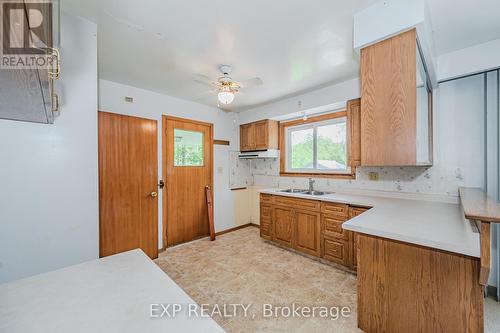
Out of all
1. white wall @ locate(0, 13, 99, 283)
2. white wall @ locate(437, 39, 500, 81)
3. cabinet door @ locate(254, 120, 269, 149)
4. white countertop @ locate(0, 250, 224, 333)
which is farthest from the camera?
cabinet door @ locate(254, 120, 269, 149)

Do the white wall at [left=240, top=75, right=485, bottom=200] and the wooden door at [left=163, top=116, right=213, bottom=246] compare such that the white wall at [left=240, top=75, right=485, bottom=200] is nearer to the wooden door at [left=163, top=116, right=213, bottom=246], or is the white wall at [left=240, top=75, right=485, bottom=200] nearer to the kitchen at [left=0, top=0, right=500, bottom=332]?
the kitchen at [left=0, top=0, right=500, bottom=332]

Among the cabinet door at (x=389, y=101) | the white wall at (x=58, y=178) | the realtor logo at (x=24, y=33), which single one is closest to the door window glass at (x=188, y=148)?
the white wall at (x=58, y=178)

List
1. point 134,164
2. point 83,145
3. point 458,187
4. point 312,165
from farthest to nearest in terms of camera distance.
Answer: point 312,165
point 134,164
point 458,187
point 83,145

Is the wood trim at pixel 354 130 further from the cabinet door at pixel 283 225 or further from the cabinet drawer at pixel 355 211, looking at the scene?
the cabinet door at pixel 283 225

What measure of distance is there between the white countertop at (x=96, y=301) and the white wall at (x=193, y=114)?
2457 millimetres

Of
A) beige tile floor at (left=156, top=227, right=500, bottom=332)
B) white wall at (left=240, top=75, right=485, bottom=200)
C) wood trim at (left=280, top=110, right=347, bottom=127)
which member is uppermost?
wood trim at (left=280, top=110, right=347, bottom=127)

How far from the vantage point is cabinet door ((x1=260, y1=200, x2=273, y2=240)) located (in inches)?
137

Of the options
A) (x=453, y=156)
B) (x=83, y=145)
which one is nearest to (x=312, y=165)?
(x=453, y=156)

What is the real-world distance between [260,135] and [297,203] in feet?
5.22

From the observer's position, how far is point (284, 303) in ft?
6.53

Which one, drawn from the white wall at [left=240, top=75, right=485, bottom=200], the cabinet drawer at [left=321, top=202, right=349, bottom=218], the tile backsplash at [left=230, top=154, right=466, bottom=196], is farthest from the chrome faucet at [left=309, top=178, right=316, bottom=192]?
the white wall at [left=240, top=75, right=485, bottom=200]

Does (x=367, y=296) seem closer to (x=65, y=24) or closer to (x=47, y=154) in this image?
(x=47, y=154)

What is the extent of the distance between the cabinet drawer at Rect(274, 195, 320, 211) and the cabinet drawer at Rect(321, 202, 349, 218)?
0.34 ft

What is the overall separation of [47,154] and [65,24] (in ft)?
3.21
